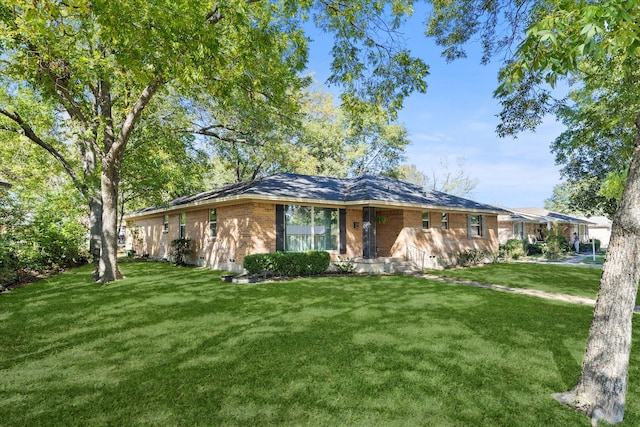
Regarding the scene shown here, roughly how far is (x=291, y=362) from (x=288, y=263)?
8295 millimetres

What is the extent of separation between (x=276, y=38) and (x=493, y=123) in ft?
21.2

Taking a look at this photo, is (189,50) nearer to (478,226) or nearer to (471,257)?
(471,257)

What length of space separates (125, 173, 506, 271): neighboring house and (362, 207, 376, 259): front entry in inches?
1.8

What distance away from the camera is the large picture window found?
1453 cm

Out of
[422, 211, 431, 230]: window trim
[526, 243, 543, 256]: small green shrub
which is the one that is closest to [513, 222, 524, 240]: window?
[526, 243, 543, 256]: small green shrub

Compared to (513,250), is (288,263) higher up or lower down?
higher up

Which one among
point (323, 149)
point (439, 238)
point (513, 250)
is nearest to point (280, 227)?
point (439, 238)

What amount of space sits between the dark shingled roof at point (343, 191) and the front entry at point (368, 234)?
0.85 m

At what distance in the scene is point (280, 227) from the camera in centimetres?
→ 1410

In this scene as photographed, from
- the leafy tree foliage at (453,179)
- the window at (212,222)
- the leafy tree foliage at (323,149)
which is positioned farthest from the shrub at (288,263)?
the leafy tree foliage at (453,179)

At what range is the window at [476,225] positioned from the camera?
66.1 ft

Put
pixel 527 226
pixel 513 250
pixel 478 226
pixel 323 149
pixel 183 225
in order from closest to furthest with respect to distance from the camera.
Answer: pixel 183 225 → pixel 478 226 → pixel 513 250 → pixel 323 149 → pixel 527 226

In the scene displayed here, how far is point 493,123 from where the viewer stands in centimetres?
891

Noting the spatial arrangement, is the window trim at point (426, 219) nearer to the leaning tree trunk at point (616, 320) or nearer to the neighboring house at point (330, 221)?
the neighboring house at point (330, 221)
